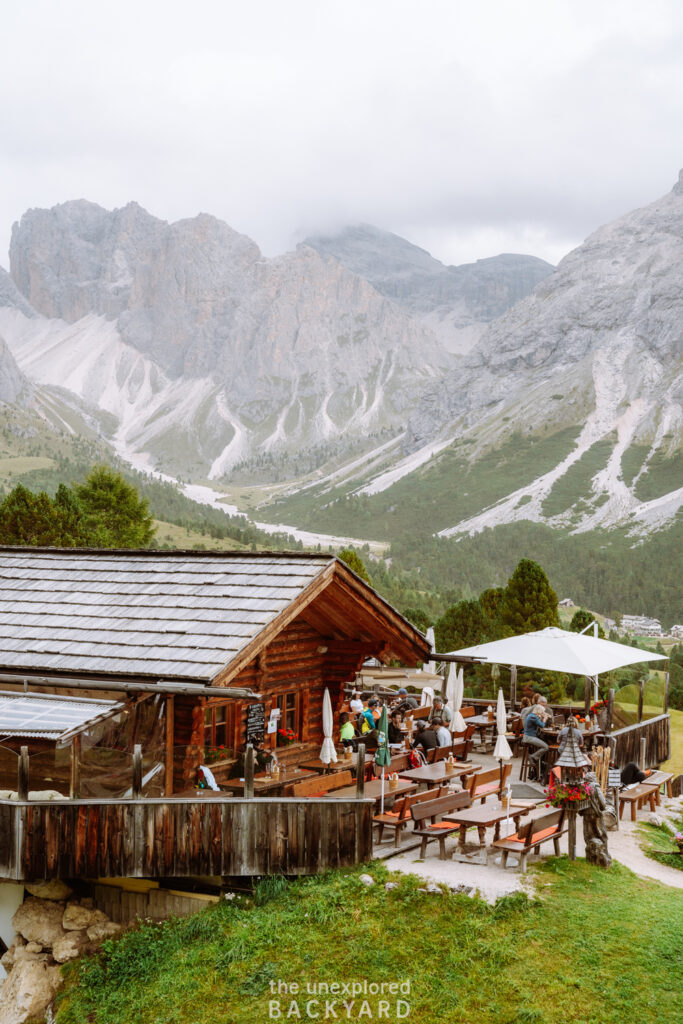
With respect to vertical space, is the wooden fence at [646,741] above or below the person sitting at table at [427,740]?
below

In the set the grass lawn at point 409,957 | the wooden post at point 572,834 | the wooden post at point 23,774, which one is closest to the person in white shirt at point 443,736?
the wooden post at point 572,834

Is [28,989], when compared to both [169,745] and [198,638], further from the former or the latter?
[198,638]

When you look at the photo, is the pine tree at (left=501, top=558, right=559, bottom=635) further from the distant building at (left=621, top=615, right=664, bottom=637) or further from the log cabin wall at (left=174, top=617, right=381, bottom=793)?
the distant building at (left=621, top=615, right=664, bottom=637)

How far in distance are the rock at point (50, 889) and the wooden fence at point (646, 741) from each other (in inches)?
433

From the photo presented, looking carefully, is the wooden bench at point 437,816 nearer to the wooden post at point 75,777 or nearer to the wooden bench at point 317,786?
the wooden bench at point 317,786

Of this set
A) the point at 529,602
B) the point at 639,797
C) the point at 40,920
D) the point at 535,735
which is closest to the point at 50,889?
the point at 40,920

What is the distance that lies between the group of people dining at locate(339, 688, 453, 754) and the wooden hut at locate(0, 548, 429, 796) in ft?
2.19

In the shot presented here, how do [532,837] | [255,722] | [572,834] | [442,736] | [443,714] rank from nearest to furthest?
1. [532,837]
2. [572,834]
3. [255,722]
4. [442,736]
5. [443,714]

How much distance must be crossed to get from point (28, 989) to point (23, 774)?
8.65 feet

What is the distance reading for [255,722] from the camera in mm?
15508

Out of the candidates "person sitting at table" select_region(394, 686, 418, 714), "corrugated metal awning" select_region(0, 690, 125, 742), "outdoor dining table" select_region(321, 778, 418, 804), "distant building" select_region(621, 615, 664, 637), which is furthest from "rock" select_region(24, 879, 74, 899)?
"distant building" select_region(621, 615, 664, 637)

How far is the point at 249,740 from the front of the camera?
1538cm

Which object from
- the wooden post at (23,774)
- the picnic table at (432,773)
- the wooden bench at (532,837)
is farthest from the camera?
the picnic table at (432,773)

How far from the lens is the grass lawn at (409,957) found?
9.64 m
